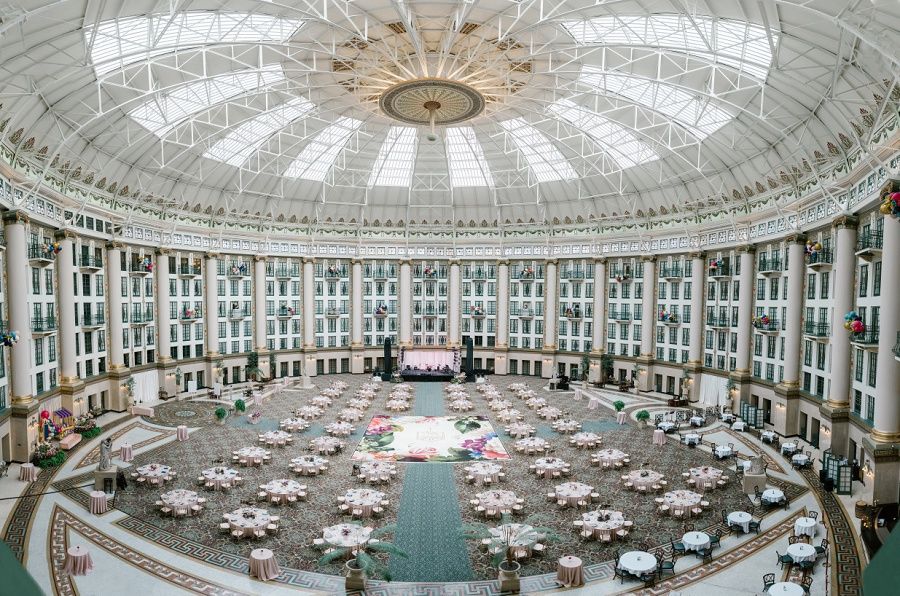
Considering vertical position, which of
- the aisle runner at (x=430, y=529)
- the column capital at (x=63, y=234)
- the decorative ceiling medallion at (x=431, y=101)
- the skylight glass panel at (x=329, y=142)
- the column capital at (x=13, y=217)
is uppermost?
the skylight glass panel at (x=329, y=142)

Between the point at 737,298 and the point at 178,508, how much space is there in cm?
4166

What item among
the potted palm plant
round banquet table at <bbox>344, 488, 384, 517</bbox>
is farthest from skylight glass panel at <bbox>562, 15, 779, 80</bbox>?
the potted palm plant

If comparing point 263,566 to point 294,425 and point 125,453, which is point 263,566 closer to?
point 125,453

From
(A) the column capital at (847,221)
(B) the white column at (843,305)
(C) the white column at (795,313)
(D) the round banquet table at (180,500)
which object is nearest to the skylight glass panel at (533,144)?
(C) the white column at (795,313)

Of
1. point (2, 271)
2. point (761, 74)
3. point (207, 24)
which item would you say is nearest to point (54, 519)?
point (2, 271)

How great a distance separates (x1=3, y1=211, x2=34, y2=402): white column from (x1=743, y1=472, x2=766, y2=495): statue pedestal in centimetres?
3782

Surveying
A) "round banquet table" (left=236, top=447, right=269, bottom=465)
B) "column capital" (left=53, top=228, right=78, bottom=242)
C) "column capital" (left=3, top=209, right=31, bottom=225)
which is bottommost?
"round banquet table" (left=236, top=447, right=269, bottom=465)

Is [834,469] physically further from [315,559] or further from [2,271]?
[2,271]

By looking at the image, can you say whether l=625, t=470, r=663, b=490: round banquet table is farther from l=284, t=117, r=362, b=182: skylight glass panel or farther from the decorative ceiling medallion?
l=284, t=117, r=362, b=182: skylight glass panel

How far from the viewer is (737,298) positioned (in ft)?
142

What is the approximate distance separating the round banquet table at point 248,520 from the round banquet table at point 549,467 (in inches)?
549

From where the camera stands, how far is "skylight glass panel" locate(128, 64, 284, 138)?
3356 centimetres

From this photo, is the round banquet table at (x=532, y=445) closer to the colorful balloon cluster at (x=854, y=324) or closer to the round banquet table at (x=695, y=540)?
the round banquet table at (x=695, y=540)

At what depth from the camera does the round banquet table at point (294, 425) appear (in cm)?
3656
